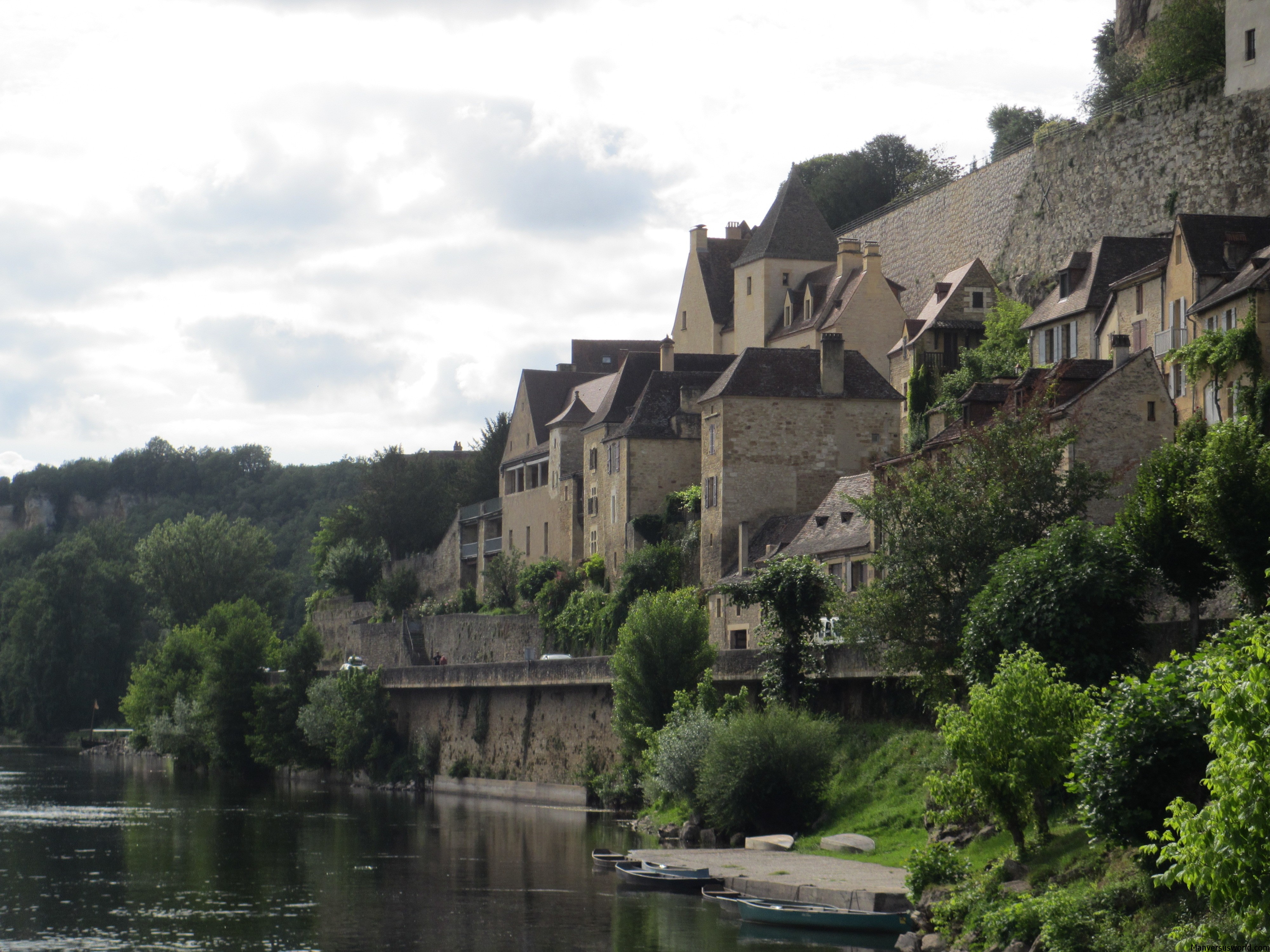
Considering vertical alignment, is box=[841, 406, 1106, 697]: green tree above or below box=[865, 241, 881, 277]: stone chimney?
below

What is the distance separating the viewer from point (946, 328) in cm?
6225

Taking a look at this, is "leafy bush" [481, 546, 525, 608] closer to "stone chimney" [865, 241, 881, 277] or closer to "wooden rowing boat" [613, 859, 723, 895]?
"stone chimney" [865, 241, 881, 277]

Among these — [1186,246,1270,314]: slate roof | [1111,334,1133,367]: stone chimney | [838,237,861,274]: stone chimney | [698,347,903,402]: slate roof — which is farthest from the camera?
[838,237,861,274]: stone chimney

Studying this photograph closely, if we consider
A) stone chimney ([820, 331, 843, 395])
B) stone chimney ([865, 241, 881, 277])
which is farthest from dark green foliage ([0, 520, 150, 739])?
stone chimney ([820, 331, 843, 395])

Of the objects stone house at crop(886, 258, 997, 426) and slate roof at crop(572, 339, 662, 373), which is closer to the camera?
stone house at crop(886, 258, 997, 426)

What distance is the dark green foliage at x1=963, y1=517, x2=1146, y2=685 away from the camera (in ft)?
88.1

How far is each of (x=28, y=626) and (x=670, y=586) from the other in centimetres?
5646

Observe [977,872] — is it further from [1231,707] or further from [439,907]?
[1231,707]

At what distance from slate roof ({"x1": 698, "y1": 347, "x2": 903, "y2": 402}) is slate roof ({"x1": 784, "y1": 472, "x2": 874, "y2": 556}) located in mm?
4923

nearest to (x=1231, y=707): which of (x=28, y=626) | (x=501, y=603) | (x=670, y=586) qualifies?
(x=670, y=586)

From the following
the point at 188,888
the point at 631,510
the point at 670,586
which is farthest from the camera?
the point at 631,510

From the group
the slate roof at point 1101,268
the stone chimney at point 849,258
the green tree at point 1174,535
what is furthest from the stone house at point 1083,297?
the green tree at point 1174,535

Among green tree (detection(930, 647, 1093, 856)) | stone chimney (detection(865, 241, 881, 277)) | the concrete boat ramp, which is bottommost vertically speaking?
the concrete boat ramp

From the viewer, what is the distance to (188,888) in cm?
3238
